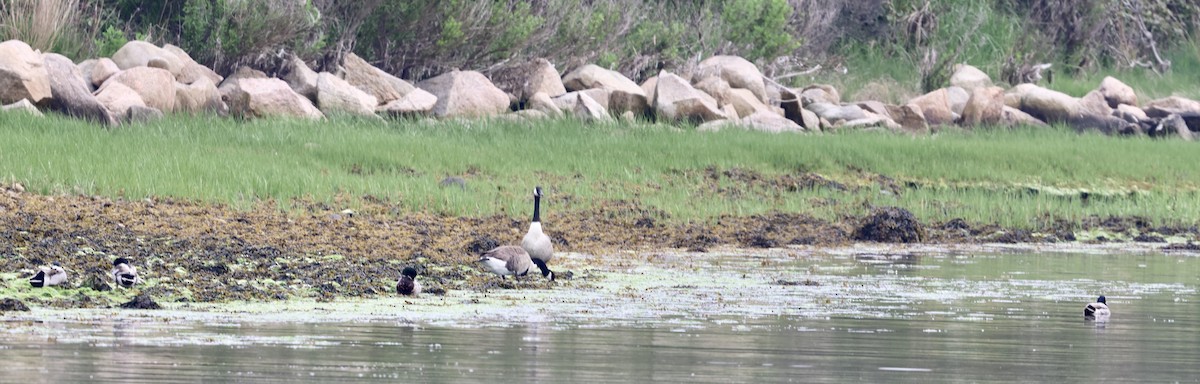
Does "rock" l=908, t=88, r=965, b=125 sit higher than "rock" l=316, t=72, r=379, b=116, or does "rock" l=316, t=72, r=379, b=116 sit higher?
"rock" l=908, t=88, r=965, b=125

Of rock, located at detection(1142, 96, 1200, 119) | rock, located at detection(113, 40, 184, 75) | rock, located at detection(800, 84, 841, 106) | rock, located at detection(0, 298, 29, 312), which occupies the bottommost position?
rock, located at detection(0, 298, 29, 312)

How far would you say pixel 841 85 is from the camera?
29594mm

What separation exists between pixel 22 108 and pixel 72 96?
2.18 ft

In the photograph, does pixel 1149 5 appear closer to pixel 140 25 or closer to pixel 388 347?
pixel 140 25

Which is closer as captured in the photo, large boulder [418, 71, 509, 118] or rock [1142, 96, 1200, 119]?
large boulder [418, 71, 509, 118]

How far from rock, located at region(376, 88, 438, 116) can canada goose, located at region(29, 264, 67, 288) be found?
11091 millimetres

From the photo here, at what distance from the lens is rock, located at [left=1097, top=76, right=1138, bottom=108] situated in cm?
2966

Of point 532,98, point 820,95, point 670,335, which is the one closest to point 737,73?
point 820,95

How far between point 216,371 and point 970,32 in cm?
2687

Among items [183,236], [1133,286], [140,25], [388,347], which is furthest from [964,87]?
[388,347]

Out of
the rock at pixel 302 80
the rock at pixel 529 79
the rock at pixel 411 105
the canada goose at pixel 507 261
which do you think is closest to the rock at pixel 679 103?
the rock at pixel 529 79

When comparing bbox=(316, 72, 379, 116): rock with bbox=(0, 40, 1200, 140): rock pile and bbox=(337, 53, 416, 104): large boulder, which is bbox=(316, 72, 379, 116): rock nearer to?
bbox=(0, 40, 1200, 140): rock pile

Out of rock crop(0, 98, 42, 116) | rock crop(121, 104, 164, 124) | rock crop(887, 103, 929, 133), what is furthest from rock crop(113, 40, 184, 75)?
rock crop(887, 103, 929, 133)

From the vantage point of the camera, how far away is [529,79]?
23.8 m
